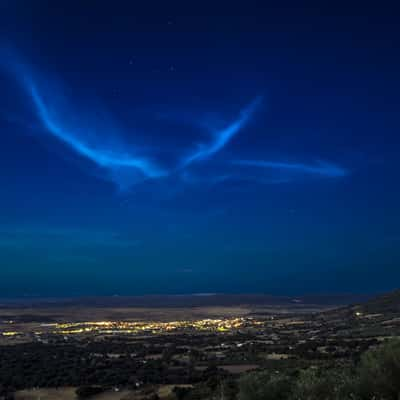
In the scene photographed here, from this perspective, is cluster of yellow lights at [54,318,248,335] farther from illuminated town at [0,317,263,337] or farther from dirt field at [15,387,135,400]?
dirt field at [15,387,135,400]

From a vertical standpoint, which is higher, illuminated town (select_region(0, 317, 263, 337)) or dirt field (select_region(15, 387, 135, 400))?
illuminated town (select_region(0, 317, 263, 337))

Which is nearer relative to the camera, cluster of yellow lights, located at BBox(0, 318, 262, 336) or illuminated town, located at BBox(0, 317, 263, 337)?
illuminated town, located at BBox(0, 317, 263, 337)

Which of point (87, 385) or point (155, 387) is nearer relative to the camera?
point (155, 387)

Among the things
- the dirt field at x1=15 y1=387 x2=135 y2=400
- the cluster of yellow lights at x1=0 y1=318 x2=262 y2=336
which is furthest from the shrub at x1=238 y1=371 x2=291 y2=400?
the cluster of yellow lights at x1=0 y1=318 x2=262 y2=336

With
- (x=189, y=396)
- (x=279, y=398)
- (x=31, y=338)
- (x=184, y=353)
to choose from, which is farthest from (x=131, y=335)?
(x=279, y=398)

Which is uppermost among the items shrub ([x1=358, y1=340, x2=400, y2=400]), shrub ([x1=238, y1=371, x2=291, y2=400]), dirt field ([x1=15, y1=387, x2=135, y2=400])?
shrub ([x1=358, y1=340, x2=400, y2=400])

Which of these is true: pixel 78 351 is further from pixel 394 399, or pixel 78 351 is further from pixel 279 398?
pixel 394 399

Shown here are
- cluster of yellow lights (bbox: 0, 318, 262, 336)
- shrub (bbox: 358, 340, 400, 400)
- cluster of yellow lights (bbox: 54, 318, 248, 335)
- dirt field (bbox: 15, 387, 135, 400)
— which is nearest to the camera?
shrub (bbox: 358, 340, 400, 400)

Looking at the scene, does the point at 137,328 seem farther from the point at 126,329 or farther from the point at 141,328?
the point at 126,329

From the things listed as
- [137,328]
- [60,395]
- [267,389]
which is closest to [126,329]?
[137,328]

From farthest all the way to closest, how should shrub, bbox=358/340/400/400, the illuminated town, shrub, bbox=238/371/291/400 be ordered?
the illuminated town → shrub, bbox=238/371/291/400 → shrub, bbox=358/340/400/400

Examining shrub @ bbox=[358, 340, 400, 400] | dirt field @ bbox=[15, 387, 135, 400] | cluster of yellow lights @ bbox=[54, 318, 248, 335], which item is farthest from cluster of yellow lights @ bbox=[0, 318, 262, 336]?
shrub @ bbox=[358, 340, 400, 400]
